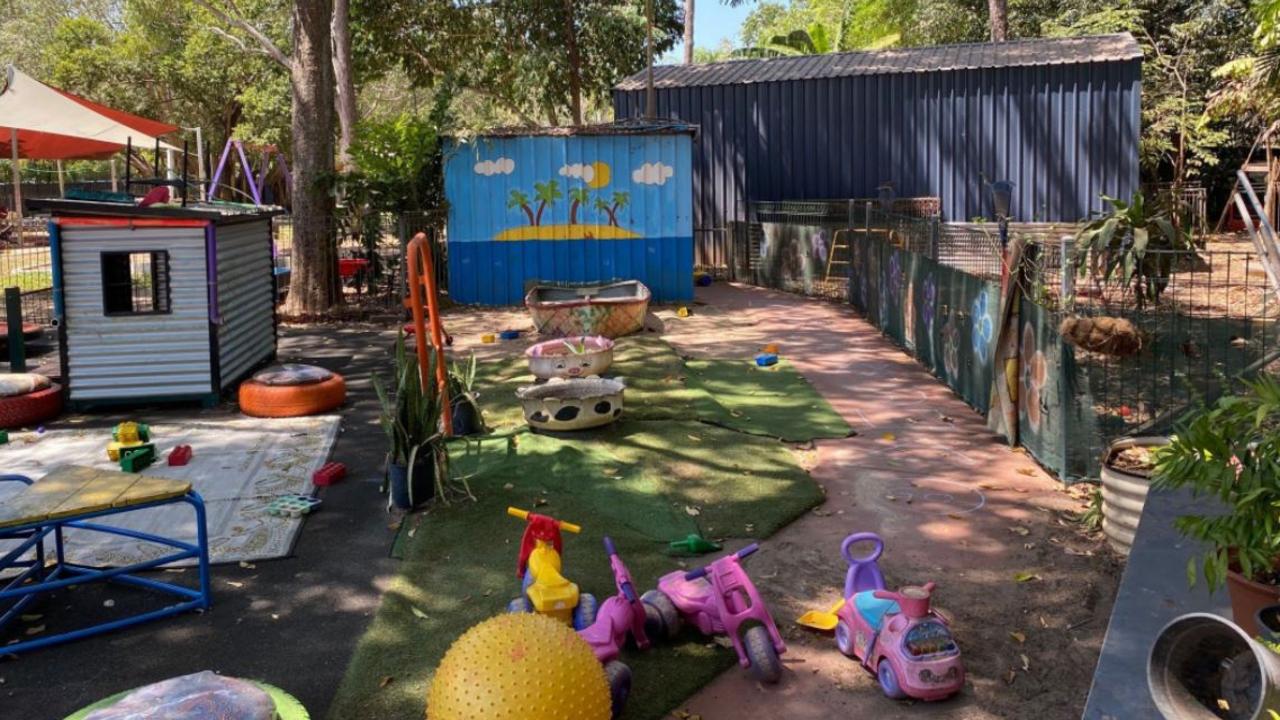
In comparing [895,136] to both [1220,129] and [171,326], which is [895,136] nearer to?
[1220,129]

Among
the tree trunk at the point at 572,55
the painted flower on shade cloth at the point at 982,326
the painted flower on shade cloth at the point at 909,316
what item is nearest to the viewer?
the painted flower on shade cloth at the point at 982,326

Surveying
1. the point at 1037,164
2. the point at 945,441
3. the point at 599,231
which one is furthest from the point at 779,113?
the point at 945,441

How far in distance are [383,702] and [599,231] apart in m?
13.6

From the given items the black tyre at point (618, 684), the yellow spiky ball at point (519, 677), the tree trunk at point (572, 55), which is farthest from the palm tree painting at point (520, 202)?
the yellow spiky ball at point (519, 677)

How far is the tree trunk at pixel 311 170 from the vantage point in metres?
16.8

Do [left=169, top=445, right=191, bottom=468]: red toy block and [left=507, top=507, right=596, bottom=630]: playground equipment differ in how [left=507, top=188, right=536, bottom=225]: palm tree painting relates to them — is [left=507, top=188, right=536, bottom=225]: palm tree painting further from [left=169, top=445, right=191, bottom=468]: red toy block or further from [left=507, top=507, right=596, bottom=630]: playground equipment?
[left=507, top=507, right=596, bottom=630]: playground equipment

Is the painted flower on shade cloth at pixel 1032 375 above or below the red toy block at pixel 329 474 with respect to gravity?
above

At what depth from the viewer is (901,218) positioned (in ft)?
47.7

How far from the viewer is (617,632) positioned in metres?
5.06

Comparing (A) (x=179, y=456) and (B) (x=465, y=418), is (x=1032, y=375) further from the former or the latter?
Result: (A) (x=179, y=456)

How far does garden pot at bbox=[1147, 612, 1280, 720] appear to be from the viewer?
356 cm

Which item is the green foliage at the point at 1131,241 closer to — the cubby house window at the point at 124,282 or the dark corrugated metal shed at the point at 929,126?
the cubby house window at the point at 124,282

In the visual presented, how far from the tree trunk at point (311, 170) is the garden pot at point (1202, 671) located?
15.0 meters

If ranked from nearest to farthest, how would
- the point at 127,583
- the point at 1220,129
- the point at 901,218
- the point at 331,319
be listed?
the point at 127,583 < the point at 901,218 < the point at 331,319 < the point at 1220,129
